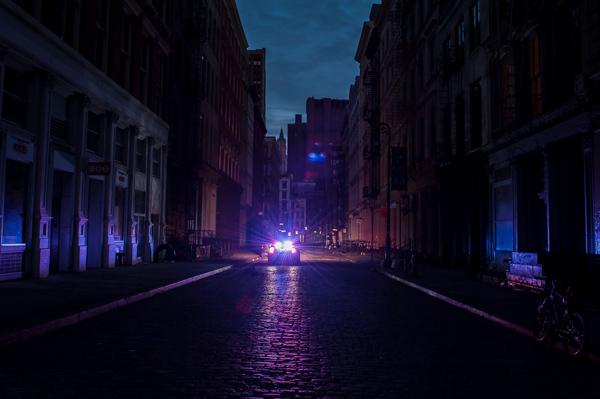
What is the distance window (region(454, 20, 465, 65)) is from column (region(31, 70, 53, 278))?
1951 cm

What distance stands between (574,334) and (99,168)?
16.3 meters

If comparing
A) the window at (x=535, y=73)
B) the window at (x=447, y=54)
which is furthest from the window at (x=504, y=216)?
the window at (x=447, y=54)

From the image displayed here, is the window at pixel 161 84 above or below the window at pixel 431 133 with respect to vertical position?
above

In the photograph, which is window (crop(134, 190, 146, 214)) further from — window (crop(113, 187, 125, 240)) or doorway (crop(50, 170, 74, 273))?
doorway (crop(50, 170, 74, 273))

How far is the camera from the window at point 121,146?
25269 mm

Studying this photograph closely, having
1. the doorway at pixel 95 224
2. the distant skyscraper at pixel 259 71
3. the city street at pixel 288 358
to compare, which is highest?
the distant skyscraper at pixel 259 71

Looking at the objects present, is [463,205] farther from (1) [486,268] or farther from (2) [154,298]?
(2) [154,298]

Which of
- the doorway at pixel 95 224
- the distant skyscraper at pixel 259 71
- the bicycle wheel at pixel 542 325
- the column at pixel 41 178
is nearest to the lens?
the bicycle wheel at pixel 542 325

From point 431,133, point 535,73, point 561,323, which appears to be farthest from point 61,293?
point 431,133

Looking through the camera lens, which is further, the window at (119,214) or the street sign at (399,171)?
the street sign at (399,171)

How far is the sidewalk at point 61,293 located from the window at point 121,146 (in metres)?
7.26

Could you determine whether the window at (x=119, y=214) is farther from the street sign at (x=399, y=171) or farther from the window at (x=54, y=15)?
the street sign at (x=399, y=171)

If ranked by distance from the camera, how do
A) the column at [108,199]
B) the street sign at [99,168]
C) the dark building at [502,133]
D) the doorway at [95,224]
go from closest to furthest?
1. the dark building at [502,133]
2. the street sign at [99,168]
3. the doorway at [95,224]
4. the column at [108,199]

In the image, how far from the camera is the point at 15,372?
6379 millimetres
